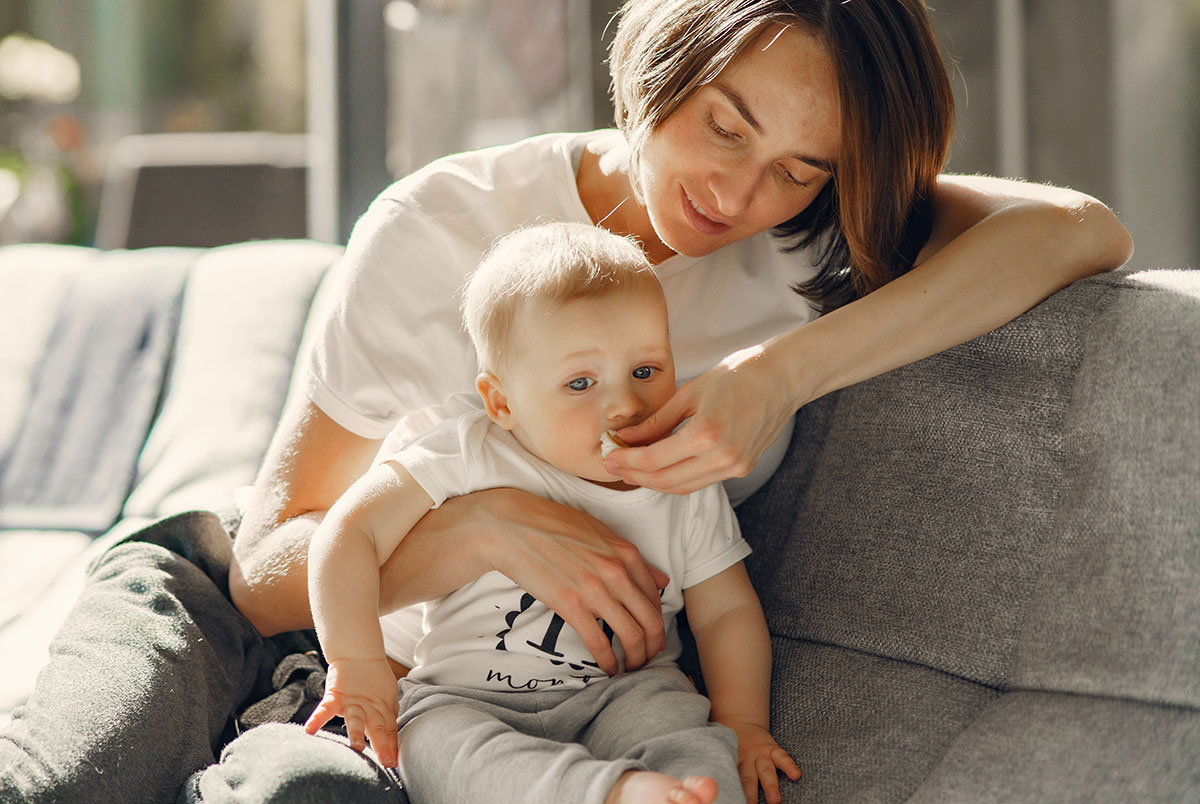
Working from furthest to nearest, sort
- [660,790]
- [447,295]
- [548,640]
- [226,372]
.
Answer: [226,372] < [447,295] < [548,640] < [660,790]

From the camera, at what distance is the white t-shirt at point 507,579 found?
1064 mm

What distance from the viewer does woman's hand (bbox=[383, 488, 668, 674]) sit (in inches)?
40.3

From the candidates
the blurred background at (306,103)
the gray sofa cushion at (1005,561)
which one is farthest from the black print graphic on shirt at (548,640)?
the blurred background at (306,103)

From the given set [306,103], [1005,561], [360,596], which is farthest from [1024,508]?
[306,103]

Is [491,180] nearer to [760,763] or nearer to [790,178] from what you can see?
[790,178]

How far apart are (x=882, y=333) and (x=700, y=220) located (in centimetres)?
25

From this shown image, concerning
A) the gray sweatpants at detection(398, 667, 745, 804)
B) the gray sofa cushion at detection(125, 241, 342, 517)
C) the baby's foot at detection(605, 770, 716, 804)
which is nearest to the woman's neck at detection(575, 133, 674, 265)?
the gray sweatpants at detection(398, 667, 745, 804)

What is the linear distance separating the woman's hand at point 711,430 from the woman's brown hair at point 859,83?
24cm

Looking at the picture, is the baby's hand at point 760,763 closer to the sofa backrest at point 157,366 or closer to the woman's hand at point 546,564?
the woman's hand at point 546,564

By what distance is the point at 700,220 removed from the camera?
3.71ft

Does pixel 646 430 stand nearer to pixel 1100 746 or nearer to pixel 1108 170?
pixel 1100 746

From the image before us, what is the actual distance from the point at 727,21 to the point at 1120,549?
676 mm

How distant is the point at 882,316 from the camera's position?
109cm

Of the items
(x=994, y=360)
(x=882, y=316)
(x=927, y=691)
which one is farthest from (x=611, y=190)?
(x=927, y=691)
